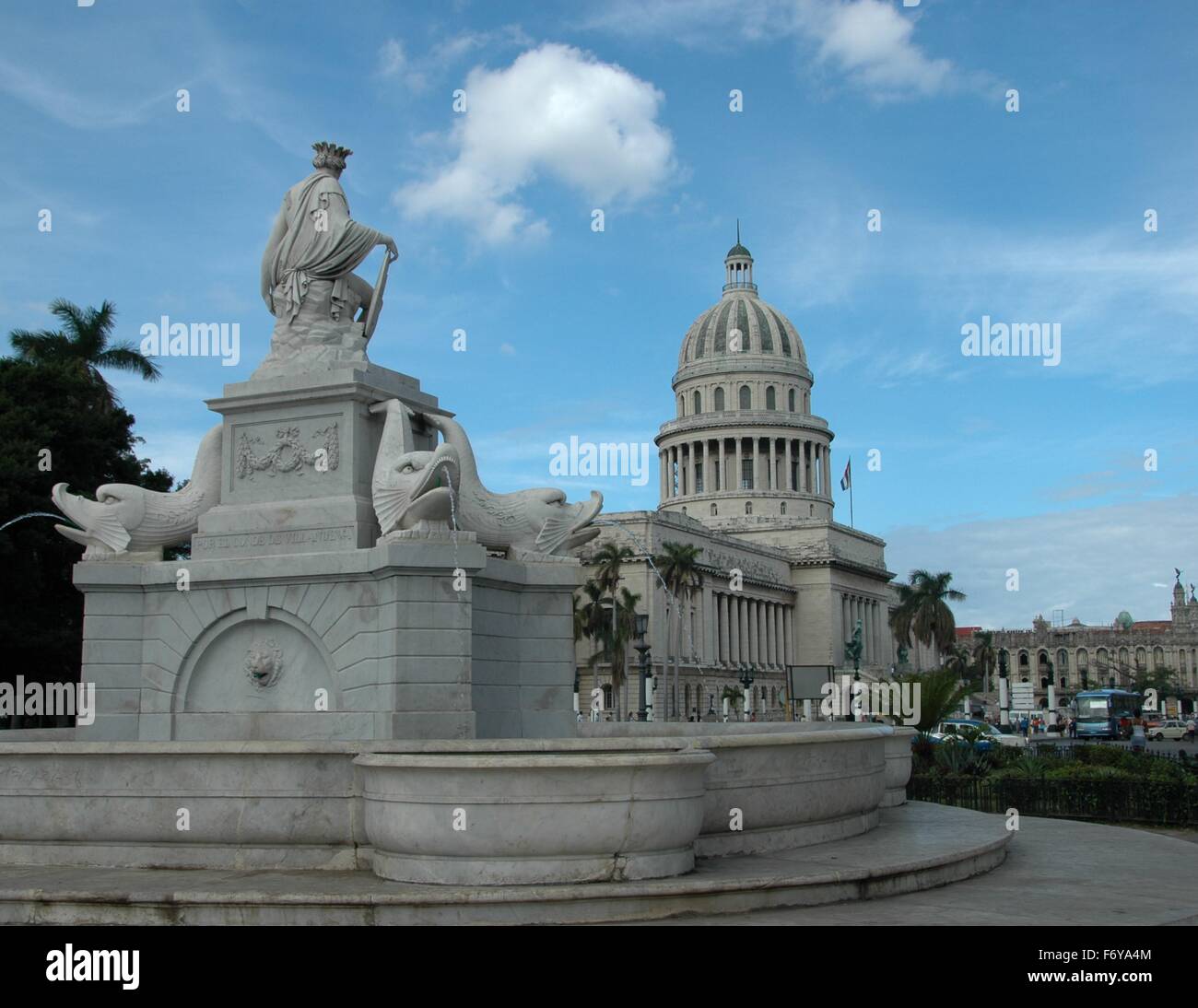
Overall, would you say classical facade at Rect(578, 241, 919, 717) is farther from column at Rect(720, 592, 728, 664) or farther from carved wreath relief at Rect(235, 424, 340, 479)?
carved wreath relief at Rect(235, 424, 340, 479)

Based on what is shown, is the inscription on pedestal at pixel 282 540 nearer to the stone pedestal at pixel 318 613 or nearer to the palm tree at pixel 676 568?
the stone pedestal at pixel 318 613

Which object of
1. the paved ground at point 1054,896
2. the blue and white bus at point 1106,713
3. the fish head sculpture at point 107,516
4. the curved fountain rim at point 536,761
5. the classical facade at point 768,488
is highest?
the classical facade at point 768,488

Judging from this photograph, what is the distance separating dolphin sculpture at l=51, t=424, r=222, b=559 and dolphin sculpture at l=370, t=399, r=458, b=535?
92.2 inches

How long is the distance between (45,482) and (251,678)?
26.2 metres

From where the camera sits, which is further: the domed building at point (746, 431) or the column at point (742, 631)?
the domed building at point (746, 431)

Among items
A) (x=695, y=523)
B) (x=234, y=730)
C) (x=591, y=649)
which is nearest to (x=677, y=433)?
(x=695, y=523)

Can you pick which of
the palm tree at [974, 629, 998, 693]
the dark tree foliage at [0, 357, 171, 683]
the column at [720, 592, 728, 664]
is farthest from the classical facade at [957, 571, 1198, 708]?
the dark tree foliage at [0, 357, 171, 683]

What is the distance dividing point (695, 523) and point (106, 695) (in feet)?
308

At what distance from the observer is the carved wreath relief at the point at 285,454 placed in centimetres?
1355

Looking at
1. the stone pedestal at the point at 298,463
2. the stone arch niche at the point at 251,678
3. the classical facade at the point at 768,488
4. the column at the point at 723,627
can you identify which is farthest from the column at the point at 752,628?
the stone arch niche at the point at 251,678

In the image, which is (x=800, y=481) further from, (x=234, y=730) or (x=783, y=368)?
(x=234, y=730)

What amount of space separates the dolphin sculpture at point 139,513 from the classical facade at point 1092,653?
177585mm

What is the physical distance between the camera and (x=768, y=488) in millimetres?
126562

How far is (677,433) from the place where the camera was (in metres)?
129
